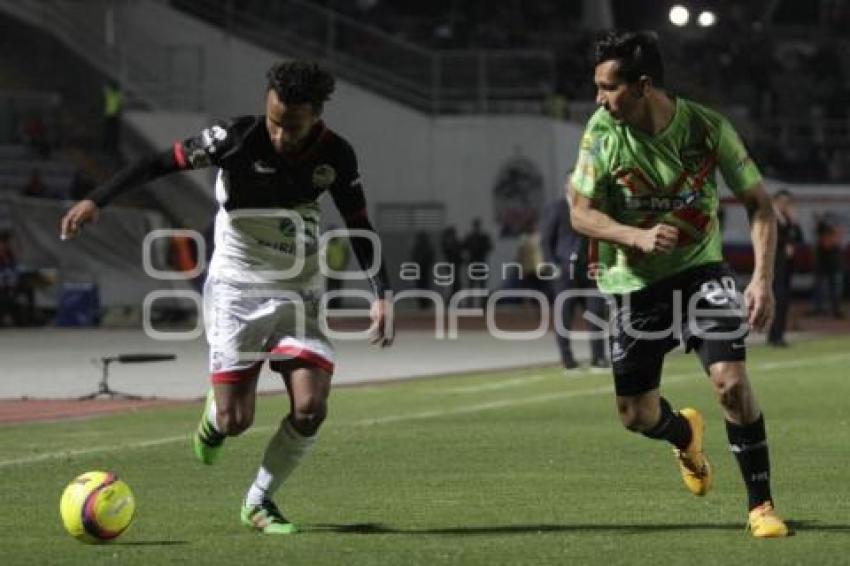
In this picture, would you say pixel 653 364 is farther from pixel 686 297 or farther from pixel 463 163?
pixel 463 163

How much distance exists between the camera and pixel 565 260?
2227 cm

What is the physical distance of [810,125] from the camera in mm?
49438

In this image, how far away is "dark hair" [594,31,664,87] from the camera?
9.42 m

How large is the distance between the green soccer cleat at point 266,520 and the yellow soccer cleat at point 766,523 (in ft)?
6.93

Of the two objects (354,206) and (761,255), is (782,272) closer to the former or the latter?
(354,206)

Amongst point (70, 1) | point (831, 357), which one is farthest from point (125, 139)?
point (831, 357)

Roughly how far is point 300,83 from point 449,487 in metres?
3.21

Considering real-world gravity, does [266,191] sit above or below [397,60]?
below

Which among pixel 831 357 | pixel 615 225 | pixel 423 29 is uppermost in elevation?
pixel 423 29

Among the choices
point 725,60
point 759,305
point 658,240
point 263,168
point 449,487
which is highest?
point 725,60

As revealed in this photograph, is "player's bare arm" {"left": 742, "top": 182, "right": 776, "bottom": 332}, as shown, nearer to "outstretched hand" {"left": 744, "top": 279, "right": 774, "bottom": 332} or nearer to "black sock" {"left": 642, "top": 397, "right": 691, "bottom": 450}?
"outstretched hand" {"left": 744, "top": 279, "right": 774, "bottom": 332}

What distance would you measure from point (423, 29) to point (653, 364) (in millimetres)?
38708

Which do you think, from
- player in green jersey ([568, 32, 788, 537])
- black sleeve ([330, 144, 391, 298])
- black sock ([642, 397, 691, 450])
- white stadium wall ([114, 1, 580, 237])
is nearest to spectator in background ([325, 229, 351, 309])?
white stadium wall ([114, 1, 580, 237])

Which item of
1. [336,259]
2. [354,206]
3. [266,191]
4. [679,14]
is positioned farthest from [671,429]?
[336,259]
